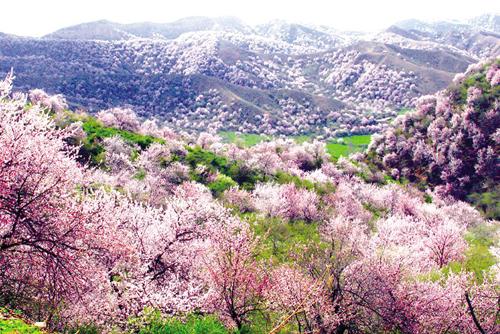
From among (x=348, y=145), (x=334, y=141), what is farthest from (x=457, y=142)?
(x=334, y=141)

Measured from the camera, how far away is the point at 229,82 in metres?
162

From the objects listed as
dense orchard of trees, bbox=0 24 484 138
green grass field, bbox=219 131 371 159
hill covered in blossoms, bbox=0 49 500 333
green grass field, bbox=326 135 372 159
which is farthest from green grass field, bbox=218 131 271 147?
hill covered in blossoms, bbox=0 49 500 333

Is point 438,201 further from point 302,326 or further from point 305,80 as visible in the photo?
point 305,80

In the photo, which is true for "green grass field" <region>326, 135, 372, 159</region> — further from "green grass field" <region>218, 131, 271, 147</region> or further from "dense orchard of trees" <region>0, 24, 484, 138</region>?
"green grass field" <region>218, 131, 271, 147</region>

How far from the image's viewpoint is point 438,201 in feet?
174

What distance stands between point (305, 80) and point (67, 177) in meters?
183

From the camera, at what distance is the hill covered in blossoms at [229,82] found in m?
134

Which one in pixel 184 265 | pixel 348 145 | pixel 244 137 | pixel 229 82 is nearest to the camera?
pixel 184 265

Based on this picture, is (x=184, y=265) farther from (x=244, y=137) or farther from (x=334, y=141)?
(x=334, y=141)

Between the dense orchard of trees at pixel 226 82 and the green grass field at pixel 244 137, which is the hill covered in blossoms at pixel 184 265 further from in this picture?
the dense orchard of trees at pixel 226 82

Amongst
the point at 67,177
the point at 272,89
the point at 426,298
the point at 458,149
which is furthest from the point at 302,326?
the point at 272,89

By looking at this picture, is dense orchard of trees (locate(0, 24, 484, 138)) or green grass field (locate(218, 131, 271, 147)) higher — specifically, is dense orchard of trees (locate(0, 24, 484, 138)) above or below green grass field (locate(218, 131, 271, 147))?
above

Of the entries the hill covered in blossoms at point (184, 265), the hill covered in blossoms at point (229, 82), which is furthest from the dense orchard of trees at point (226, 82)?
the hill covered in blossoms at point (184, 265)

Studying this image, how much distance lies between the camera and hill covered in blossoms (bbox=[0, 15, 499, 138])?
440ft
